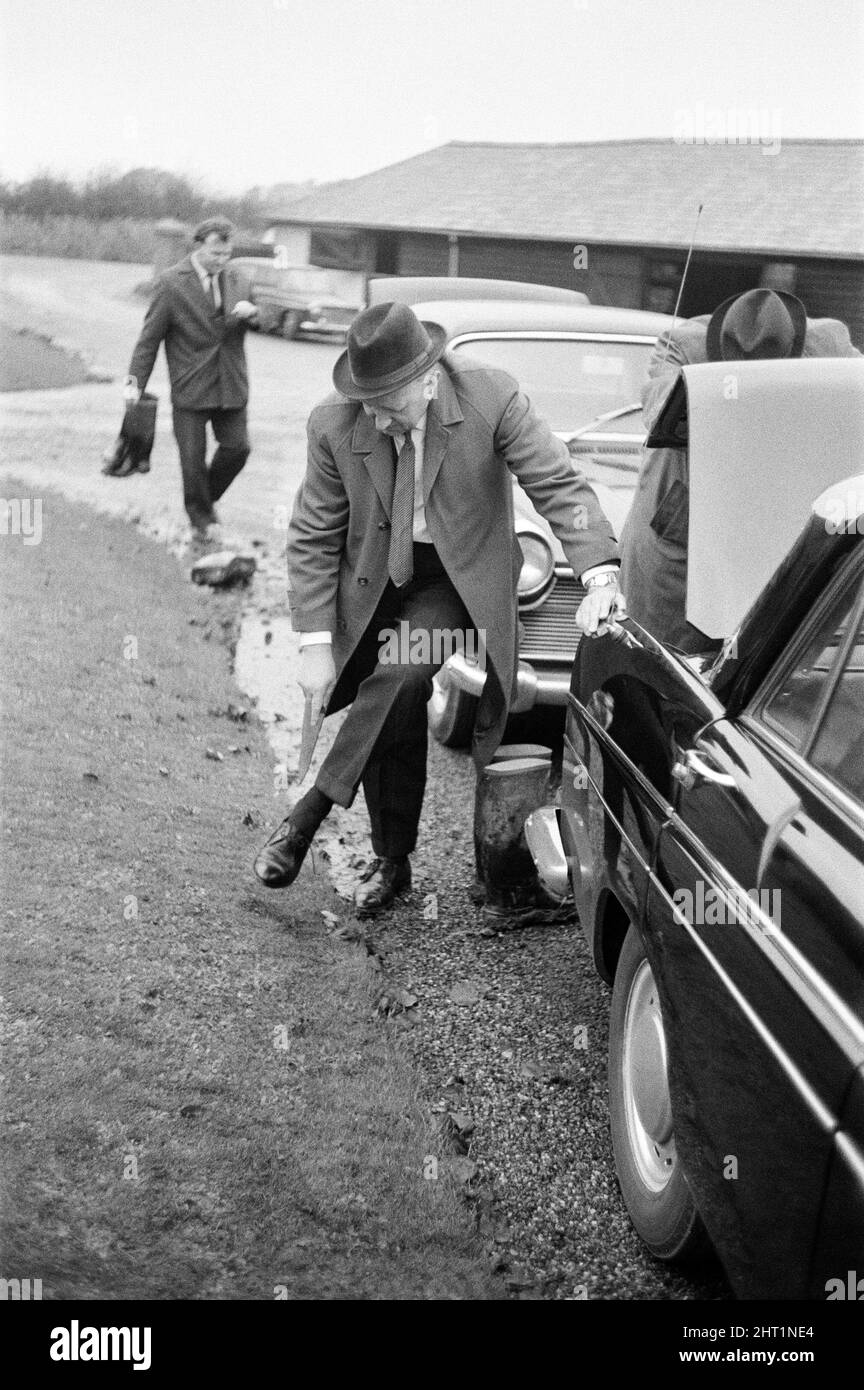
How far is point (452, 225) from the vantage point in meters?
25.4

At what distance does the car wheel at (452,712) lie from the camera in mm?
6207

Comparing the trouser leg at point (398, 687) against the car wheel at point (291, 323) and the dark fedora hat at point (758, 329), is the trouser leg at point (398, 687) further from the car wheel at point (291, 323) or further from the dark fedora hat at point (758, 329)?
the car wheel at point (291, 323)

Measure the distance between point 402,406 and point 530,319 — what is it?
131 inches

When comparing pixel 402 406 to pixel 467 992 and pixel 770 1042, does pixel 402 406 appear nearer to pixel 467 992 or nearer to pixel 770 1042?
pixel 467 992

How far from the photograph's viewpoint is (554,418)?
6.88 metres

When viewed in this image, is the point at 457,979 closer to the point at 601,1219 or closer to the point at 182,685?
the point at 601,1219

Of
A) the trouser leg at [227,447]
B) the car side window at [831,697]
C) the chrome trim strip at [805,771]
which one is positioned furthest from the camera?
the trouser leg at [227,447]

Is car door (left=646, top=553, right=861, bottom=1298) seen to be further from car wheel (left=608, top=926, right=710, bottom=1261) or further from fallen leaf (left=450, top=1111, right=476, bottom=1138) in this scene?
fallen leaf (left=450, top=1111, right=476, bottom=1138)

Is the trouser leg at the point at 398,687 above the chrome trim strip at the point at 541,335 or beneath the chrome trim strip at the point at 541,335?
beneath

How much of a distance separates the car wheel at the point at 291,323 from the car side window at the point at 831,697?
2790 cm

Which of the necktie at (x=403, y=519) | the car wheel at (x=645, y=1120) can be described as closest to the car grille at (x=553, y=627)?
the necktie at (x=403, y=519)

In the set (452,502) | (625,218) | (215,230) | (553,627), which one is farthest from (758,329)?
(625,218)
